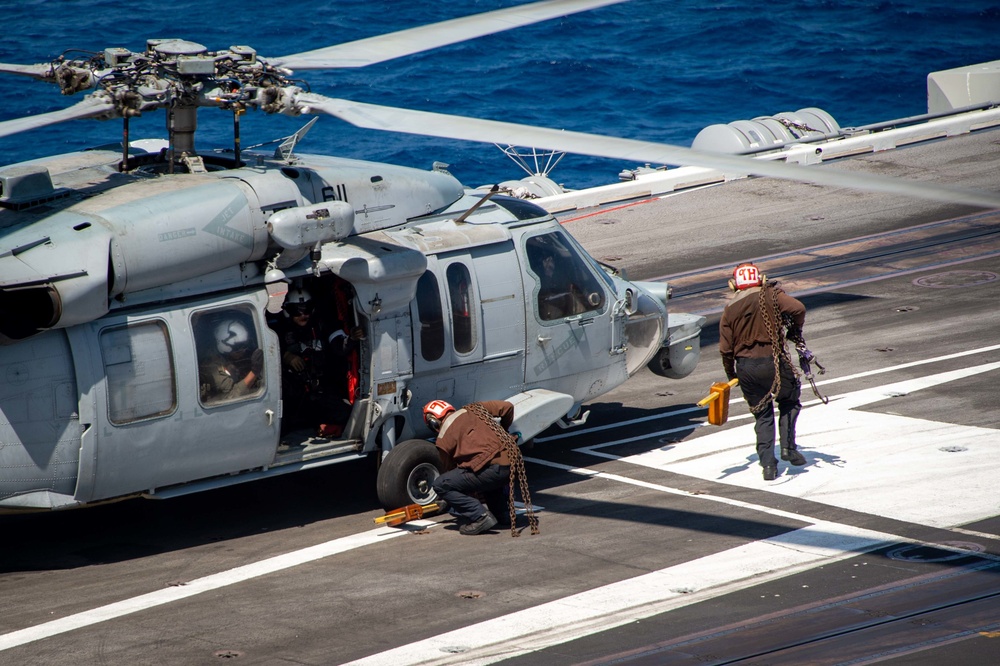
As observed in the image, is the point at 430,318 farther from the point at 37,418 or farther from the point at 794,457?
the point at 794,457

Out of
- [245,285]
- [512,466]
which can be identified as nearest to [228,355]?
[245,285]

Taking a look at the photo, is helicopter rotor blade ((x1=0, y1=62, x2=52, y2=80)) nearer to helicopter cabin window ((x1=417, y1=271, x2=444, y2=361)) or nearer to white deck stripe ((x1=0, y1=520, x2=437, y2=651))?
helicopter cabin window ((x1=417, y1=271, x2=444, y2=361))

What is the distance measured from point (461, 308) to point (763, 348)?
3.18 metres

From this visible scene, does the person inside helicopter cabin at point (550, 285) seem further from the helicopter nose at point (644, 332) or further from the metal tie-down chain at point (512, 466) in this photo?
the metal tie-down chain at point (512, 466)

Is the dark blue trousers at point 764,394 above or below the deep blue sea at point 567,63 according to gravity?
below

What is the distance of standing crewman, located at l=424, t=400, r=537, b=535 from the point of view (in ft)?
38.0

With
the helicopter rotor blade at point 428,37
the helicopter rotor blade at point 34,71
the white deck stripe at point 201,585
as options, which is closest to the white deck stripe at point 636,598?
the white deck stripe at point 201,585

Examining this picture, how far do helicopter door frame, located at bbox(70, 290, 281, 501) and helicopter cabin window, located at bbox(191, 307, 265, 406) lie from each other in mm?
21

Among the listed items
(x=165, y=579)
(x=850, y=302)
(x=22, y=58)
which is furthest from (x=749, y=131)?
(x=22, y=58)

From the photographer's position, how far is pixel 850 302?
62.2 feet

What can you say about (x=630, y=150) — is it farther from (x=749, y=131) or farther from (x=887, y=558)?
(x=749, y=131)

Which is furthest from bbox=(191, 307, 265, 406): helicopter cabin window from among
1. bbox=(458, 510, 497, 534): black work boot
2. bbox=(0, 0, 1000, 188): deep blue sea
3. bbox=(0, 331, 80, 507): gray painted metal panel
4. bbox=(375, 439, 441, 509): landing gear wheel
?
bbox=(0, 0, 1000, 188): deep blue sea

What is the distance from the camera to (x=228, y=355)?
444 inches

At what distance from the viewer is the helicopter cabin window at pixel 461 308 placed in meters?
12.5
